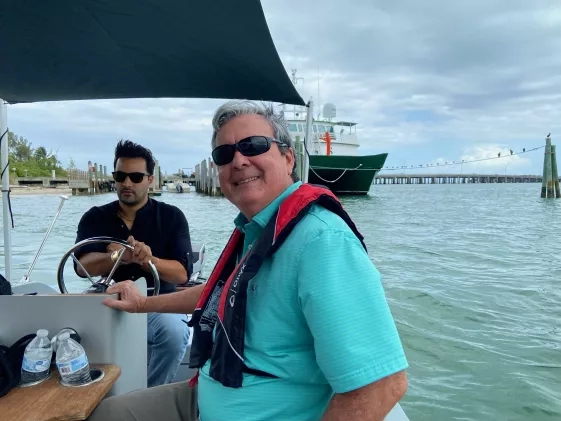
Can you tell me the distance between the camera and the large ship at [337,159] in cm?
3033

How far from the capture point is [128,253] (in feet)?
8.18

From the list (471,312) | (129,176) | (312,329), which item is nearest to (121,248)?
(129,176)

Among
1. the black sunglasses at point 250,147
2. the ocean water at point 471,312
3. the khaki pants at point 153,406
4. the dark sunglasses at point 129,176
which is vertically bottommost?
the ocean water at point 471,312

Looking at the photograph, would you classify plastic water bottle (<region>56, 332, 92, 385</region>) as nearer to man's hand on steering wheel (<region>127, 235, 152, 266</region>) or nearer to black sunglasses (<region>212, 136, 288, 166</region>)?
black sunglasses (<region>212, 136, 288, 166</region>)

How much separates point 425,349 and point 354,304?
4.25 metres

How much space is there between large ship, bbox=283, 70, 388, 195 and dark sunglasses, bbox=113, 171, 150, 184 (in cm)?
2526

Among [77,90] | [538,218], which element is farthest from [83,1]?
[538,218]

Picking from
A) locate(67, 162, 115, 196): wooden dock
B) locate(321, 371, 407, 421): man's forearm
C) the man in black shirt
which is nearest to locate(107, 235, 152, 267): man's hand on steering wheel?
the man in black shirt

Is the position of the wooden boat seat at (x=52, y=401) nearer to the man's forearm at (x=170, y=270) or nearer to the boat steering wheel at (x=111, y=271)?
the boat steering wheel at (x=111, y=271)

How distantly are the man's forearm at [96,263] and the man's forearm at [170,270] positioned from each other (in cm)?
20

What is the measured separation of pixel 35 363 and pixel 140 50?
1.78 meters

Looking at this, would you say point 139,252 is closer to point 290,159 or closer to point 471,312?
point 290,159

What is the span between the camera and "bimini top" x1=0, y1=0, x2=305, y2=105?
7.28ft

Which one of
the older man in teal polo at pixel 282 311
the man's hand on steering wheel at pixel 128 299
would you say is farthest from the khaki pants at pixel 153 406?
the man's hand on steering wheel at pixel 128 299
